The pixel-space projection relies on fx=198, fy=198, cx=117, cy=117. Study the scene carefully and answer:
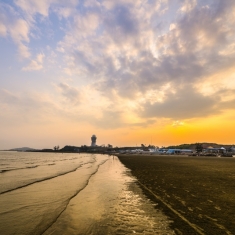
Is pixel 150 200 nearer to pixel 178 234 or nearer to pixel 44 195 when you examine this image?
pixel 178 234

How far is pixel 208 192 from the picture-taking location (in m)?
15.8

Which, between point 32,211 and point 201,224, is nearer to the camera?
point 201,224

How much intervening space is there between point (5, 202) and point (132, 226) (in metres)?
10.1

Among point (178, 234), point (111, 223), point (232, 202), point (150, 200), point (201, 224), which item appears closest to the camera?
point (178, 234)

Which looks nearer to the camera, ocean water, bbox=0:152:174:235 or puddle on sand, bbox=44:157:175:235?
puddle on sand, bbox=44:157:175:235

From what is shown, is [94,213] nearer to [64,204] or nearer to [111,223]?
[111,223]

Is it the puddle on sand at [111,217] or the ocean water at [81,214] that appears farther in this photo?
the ocean water at [81,214]

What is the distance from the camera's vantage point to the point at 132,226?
350 inches

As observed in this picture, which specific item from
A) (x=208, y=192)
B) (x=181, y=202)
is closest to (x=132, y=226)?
(x=181, y=202)

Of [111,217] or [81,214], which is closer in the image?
[111,217]

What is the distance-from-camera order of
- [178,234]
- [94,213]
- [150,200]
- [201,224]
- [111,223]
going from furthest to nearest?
[150,200] → [94,213] → [111,223] → [201,224] → [178,234]

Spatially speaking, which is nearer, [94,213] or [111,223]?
[111,223]

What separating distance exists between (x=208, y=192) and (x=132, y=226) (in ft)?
31.7

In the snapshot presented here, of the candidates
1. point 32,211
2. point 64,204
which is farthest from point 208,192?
point 32,211
